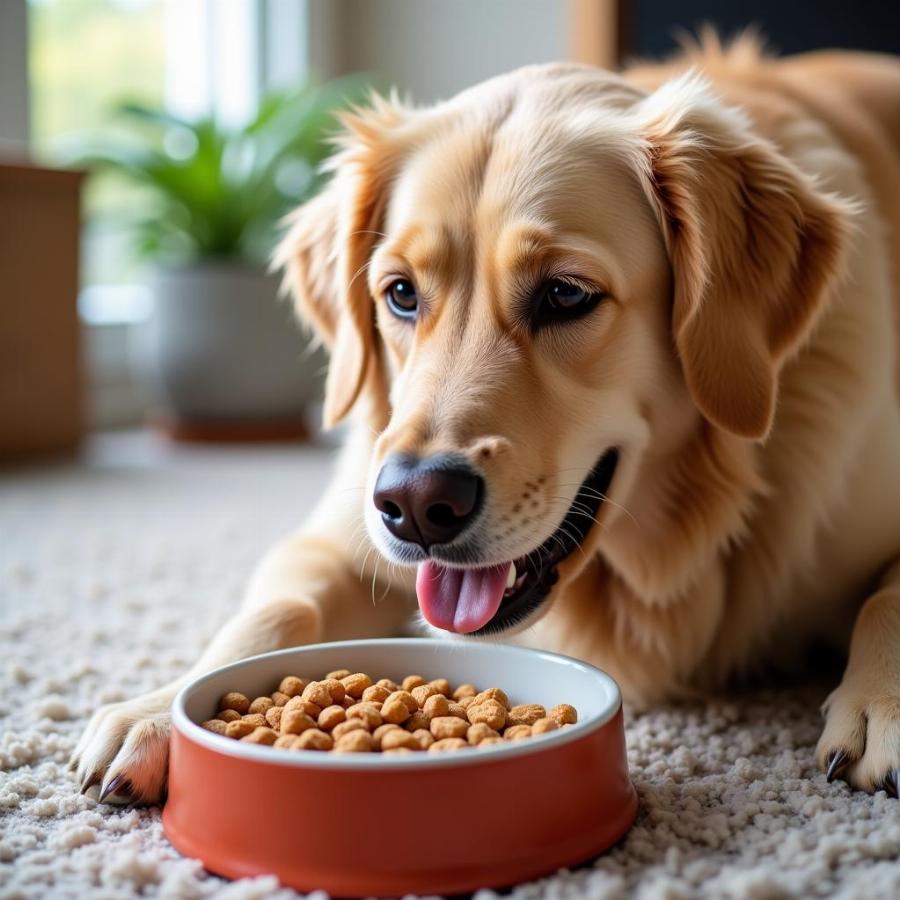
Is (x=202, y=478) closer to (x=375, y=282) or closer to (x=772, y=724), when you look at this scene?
(x=375, y=282)

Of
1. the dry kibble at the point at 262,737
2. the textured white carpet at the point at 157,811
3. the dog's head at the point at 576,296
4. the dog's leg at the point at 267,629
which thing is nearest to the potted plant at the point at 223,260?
the textured white carpet at the point at 157,811

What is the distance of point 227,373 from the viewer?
4.14 meters

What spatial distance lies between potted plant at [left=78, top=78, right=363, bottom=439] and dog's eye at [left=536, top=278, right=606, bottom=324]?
2808 millimetres

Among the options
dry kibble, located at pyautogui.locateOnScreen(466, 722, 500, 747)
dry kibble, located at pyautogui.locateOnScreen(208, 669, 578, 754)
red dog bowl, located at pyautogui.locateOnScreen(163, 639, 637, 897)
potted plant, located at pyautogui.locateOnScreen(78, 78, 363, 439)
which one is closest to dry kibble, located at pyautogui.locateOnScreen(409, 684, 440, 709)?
dry kibble, located at pyautogui.locateOnScreen(208, 669, 578, 754)

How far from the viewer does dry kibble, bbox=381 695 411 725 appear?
1.17m

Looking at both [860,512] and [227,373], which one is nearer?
[860,512]

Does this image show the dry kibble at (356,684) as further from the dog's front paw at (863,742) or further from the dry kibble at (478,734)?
the dog's front paw at (863,742)

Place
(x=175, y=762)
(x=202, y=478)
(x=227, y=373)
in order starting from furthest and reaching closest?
(x=227, y=373) → (x=202, y=478) → (x=175, y=762)

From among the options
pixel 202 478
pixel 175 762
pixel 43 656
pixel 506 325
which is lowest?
pixel 202 478

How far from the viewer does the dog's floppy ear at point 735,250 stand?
144 centimetres

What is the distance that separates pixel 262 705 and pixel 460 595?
0.85 feet

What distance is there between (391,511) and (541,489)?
170 millimetres

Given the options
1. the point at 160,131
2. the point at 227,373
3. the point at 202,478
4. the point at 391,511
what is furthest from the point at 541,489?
the point at 160,131

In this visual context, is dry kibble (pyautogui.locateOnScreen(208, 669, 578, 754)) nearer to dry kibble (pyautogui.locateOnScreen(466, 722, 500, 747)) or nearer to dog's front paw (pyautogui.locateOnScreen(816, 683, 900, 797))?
dry kibble (pyautogui.locateOnScreen(466, 722, 500, 747))
